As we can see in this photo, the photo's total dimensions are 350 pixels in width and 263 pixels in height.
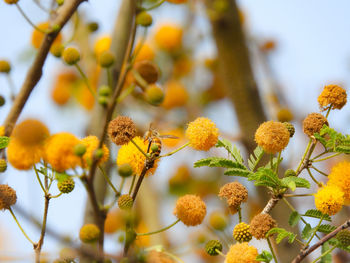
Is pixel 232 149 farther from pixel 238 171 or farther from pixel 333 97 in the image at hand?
pixel 333 97

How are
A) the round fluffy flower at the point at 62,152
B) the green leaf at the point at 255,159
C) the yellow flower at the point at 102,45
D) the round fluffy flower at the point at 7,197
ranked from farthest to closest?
the yellow flower at the point at 102,45 → the green leaf at the point at 255,159 → the round fluffy flower at the point at 7,197 → the round fluffy flower at the point at 62,152

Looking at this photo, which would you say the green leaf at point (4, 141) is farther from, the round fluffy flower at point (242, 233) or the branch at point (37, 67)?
the round fluffy flower at point (242, 233)

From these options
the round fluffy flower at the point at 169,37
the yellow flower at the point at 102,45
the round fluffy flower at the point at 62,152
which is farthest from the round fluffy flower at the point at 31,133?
the round fluffy flower at the point at 169,37

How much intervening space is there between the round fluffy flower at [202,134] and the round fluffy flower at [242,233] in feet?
0.87

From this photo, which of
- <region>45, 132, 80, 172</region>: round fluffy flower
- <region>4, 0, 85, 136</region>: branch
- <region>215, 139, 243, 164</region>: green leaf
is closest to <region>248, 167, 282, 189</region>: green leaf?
<region>215, 139, 243, 164</region>: green leaf

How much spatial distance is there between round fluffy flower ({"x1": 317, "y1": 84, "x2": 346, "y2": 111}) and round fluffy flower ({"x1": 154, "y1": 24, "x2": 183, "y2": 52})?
12.0ft

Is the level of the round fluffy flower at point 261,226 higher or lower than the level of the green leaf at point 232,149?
lower

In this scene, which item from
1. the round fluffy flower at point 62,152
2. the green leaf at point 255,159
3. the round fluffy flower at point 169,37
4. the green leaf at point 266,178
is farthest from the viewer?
the round fluffy flower at point 169,37

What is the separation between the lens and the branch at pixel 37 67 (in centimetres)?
154

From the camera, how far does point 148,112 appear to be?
424 centimetres

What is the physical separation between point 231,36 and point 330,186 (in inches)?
96.2

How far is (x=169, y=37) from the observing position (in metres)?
4.96

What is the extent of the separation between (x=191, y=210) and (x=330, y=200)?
40 cm

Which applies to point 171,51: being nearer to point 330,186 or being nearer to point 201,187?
point 201,187
